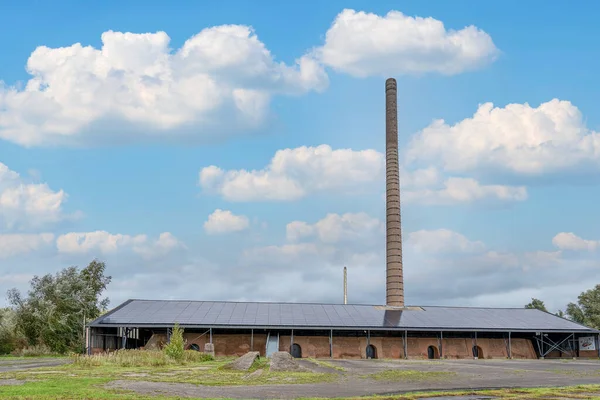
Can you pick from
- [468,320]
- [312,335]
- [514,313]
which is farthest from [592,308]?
[312,335]

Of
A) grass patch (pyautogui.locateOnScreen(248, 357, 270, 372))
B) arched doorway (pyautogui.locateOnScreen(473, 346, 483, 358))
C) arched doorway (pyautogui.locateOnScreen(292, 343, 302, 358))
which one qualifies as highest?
grass patch (pyautogui.locateOnScreen(248, 357, 270, 372))

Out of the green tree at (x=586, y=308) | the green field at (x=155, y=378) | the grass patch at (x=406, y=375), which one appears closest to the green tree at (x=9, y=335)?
the green field at (x=155, y=378)

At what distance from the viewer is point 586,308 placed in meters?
70.8

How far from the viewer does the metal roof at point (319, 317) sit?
44.4 meters

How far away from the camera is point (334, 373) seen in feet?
93.8

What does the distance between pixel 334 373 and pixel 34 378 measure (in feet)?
44.1

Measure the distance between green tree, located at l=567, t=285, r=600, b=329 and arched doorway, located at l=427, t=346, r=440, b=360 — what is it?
99.4ft

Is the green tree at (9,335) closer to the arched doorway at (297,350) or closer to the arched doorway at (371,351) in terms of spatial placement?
the arched doorway at (297,350)

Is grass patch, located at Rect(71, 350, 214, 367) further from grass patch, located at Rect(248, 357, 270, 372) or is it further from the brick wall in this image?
the brick wall

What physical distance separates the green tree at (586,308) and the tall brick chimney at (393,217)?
26.7m

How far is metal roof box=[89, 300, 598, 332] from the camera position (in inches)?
1750

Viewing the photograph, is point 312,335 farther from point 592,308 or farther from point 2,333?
point 592,308

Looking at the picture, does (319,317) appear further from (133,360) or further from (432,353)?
(133,360)

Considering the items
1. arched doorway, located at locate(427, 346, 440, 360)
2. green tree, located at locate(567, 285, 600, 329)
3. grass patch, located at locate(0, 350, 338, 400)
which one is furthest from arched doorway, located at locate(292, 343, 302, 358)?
green tree, located at locate(567, 285, 600, 329)
